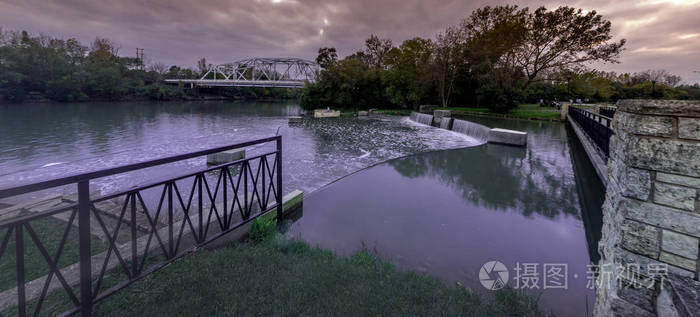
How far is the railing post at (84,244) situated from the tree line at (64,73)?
4444 cm

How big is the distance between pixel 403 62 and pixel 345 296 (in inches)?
1285

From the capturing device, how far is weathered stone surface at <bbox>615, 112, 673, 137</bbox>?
156 cm

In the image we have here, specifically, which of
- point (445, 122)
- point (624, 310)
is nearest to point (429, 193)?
point (624, 310)

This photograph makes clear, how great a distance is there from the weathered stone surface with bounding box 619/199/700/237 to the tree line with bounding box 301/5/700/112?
24.4 m

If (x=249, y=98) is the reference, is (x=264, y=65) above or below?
above

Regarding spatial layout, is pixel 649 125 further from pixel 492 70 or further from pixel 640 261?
pixel 492 70

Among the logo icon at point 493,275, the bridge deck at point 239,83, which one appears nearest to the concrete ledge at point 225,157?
the logo icon at point 493,275

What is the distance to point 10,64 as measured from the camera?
1246 inches

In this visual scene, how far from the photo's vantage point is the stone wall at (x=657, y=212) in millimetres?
1515

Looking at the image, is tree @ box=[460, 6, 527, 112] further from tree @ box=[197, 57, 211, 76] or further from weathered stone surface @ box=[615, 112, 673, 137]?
tree @ box=[197, 57, 211, 76]

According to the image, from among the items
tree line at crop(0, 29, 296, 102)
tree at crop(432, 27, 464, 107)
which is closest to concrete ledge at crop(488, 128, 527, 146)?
tree at crop(432, 27, 464, 107)

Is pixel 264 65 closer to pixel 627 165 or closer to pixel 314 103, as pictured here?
pixel 314 103

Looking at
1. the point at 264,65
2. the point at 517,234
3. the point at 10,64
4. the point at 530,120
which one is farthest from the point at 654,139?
the point at 264,65

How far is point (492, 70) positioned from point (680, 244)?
90.7 ft
